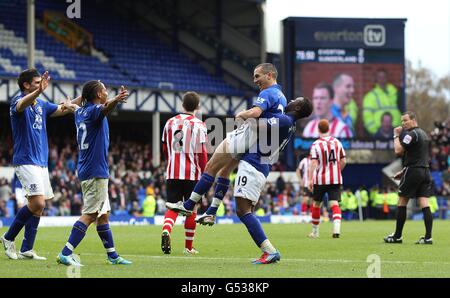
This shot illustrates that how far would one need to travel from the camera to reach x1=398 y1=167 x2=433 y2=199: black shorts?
56.9ft

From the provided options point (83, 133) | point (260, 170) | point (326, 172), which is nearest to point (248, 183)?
point (260, 170)

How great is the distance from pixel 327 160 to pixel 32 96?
9083 mm

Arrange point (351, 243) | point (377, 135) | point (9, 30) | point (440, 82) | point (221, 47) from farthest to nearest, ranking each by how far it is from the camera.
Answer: point (440, 82), point (221, 47), point (377, 135), point (9, 30), point (351, 243)

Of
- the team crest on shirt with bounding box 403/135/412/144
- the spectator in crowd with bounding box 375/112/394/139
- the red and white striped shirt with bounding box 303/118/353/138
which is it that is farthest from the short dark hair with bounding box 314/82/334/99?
the team crest on shirt with bounding box 403/135/412/144

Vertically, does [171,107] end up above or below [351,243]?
above

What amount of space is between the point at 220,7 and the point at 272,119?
36521mm

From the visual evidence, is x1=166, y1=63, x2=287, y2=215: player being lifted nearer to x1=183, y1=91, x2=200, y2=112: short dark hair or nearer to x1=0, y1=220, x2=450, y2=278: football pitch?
x1=0, y1=220, x2=450, y2=278: football pitch

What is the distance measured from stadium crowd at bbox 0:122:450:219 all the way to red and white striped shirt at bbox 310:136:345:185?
14590 millimetres

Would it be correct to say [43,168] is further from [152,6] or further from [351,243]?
[152,6]

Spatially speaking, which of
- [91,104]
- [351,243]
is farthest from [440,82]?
[91,104]

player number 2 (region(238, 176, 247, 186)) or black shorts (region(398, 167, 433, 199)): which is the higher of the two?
player number 2 (region(238, 176, 247, 186))

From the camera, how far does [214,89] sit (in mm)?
44000

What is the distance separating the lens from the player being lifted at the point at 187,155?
14820mm

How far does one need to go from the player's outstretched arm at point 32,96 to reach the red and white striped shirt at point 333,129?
2954 cm
